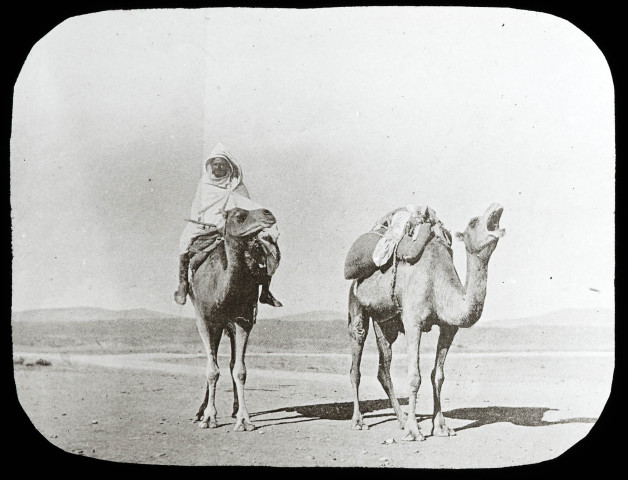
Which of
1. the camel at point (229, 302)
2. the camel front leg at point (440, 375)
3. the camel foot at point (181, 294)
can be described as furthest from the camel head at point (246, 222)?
the camel front leg at point (440, 375)

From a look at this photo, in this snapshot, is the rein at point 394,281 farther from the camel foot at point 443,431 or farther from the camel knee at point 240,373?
the camel knee at point 240,373

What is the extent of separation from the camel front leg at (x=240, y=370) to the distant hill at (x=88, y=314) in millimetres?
406

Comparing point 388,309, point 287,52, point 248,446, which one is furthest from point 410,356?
point 287,52

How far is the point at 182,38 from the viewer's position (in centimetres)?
704

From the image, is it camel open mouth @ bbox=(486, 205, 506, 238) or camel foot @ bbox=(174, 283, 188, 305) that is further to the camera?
camel foot @ bbox=(174, 283, 188, 305)

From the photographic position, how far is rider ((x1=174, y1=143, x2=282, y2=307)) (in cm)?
703

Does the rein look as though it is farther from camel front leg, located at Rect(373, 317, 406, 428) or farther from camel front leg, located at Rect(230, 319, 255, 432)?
camel front leg, located at Rect(230, 319, 255, 432)

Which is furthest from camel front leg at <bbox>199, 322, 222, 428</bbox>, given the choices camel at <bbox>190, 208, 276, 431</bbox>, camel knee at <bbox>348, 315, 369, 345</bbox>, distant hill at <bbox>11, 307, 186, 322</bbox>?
camel knee at <bbox>348, 315, 369, 345</bbox>

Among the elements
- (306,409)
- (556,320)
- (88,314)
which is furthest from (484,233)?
(88,314)

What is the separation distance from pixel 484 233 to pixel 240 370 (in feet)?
5.62

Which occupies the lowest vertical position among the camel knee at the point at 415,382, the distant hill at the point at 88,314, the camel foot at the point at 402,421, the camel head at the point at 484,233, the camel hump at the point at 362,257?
the camel foot at the point at 402,421

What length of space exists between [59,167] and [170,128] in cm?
73

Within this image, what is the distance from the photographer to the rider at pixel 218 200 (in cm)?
703

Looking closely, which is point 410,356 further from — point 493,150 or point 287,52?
point 287,52
